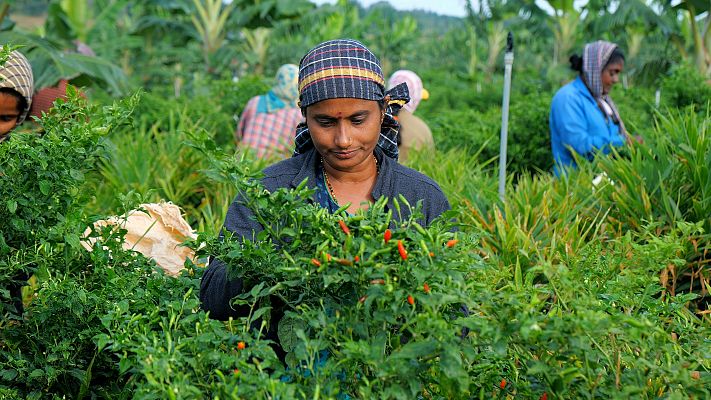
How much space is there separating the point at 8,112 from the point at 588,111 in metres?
4.09

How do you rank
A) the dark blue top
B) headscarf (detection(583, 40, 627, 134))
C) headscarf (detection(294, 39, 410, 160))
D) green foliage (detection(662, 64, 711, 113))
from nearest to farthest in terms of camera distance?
the dark blue top
headscarf (detection(294, 39, 410, 160))
headscarf (detection(583, 40, 627, 134))
green foliage (detection(662, 64, 711, 113))

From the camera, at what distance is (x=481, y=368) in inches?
71.7

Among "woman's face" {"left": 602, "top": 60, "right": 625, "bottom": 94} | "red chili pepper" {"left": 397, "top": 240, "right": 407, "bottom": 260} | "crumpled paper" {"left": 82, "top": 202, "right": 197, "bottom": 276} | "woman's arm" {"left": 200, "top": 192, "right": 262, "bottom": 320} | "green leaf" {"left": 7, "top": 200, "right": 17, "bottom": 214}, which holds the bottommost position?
"crumpled paper" {"left": 82, "top": 202, "right": 197, "bottom": 276}

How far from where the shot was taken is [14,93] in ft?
9.73

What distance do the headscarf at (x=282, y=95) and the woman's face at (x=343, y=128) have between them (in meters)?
3.93

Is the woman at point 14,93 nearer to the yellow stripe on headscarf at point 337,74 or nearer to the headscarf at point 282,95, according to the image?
the yellow stripe on headscarf at point 337,74

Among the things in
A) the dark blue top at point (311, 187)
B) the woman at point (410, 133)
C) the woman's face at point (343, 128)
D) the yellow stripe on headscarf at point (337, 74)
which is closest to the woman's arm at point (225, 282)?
the dark blue top at point (311, 187)

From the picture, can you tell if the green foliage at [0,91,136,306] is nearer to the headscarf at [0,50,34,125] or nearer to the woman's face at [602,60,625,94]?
the headscarf at [0,50,34,125]

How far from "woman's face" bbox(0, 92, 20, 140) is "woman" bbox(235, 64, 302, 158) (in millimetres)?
3036

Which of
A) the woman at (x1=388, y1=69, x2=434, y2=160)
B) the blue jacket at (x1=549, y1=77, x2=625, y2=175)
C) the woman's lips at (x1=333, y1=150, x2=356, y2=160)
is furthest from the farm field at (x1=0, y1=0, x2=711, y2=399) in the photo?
the woman at (x1=388, y1=69, x2=434, y2=160)

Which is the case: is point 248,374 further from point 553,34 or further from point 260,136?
point 553,34

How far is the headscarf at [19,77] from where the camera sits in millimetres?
2889

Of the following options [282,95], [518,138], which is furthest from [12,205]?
[518,138]

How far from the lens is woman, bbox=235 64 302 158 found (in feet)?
20.0
